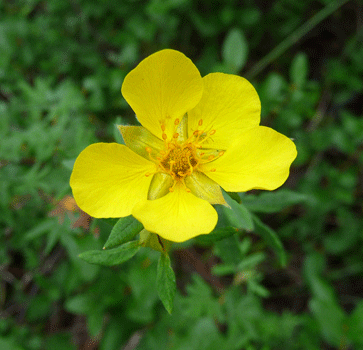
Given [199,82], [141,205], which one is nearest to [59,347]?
[141,205]

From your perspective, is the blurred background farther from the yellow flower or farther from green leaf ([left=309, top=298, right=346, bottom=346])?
the yellow flower

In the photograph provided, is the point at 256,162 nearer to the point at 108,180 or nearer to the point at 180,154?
the point at 180,154

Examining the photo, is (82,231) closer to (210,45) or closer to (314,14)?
(210,45)

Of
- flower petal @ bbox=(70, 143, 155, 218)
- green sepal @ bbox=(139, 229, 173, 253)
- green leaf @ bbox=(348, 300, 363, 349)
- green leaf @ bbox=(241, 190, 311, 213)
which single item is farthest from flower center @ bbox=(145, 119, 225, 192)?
green leaf @ bbox=(348, 300, 363, 349)

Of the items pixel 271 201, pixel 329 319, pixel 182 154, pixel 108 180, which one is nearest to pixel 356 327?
pixel 329 319

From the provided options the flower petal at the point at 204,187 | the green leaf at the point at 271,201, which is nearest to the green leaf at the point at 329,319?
the green leaf at the point at 271,201
